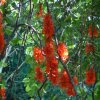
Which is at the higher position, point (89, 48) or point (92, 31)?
point (92, 31)

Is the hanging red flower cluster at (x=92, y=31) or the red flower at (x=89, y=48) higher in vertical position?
the hanging red flower cluster at (x=92, y=31)

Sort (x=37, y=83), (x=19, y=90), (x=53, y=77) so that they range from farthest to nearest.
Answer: (x=19, y=90) < (x=37, y=83) < (x=53, y=77)

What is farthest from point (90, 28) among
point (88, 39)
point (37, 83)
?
point (37, 83)

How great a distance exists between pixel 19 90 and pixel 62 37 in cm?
658

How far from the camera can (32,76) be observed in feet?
11.7

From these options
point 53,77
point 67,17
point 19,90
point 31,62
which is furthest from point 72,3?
point 19,90

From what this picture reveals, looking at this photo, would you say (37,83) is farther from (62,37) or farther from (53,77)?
(53,77)

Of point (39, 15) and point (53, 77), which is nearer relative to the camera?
point (53, 77)

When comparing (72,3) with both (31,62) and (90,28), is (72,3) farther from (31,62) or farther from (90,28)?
(31,62)

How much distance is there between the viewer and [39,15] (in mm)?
3693

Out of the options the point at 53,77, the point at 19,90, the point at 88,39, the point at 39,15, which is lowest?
the point at 19,90

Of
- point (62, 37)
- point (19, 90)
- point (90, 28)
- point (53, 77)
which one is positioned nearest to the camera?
point (53, 77)

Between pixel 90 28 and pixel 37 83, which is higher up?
pixel 90 28

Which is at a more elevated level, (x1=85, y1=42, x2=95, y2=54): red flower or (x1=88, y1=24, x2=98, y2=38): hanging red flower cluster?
(x1=88, y1=24, x2=98, y2=38): hanging red flower cluster
